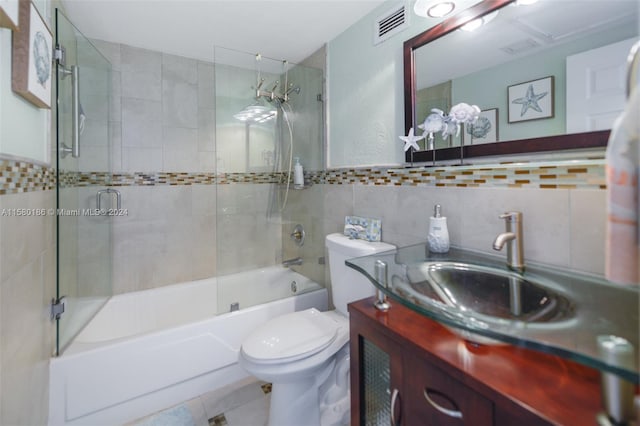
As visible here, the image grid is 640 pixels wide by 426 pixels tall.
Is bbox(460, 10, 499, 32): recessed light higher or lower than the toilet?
higher

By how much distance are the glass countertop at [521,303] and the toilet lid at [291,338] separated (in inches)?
21.0

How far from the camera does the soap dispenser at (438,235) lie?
4.09ft

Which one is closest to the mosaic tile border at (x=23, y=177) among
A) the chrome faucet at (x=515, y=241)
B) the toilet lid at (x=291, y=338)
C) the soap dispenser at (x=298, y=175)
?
the toilet lid at (x=291, y=338)

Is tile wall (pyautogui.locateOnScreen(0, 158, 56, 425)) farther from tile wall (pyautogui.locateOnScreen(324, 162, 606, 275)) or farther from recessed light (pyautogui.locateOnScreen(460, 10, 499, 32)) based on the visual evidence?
recessed light (pyautogui.locateOnScreen(460, 10, 499, 32))

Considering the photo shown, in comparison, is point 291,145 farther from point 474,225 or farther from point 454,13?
point 474,225

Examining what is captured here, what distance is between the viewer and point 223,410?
5.22 ft

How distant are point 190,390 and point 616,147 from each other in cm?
208

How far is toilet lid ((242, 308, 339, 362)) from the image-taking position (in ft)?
4.23

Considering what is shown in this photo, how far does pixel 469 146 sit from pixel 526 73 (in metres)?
0.32

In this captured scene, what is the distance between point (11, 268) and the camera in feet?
3.20

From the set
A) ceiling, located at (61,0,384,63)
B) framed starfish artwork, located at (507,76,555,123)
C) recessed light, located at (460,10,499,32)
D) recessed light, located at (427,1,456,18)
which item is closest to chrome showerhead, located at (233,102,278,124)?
ceiling, located at (61,0,384,63)

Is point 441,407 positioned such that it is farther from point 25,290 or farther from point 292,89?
point 292,89

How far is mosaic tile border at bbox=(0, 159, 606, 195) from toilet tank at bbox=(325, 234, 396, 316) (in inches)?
15.4

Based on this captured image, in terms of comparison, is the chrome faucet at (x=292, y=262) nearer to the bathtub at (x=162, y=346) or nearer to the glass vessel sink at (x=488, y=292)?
the bathtub at (x=162, y=346)
